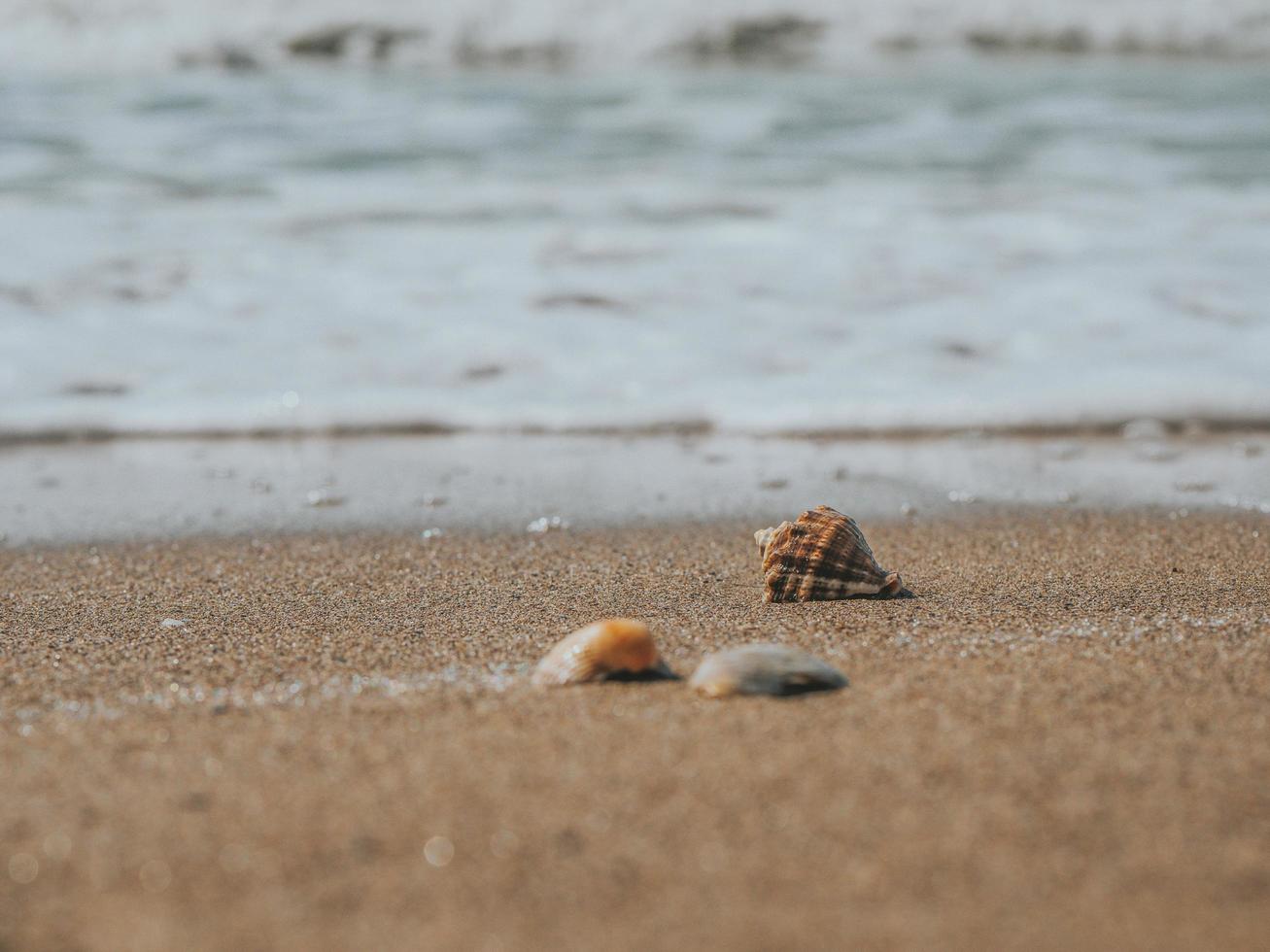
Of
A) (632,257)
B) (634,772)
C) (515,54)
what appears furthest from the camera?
(515,54)

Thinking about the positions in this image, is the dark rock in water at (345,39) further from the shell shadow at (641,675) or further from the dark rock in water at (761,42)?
the shell shadow at (641,675)

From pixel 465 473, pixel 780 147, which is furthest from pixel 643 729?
pixel 780 147

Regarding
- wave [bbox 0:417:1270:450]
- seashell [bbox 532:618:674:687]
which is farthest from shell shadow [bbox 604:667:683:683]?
wave [bbox 0:417:1270:450]

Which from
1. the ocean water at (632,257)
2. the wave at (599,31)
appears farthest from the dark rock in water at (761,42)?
the ocean water at (632,257)

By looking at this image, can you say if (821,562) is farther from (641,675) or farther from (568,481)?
(568,481)

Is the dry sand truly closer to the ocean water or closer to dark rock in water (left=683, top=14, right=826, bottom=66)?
the ocean water

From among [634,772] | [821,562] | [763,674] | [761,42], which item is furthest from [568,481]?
[761,42]
